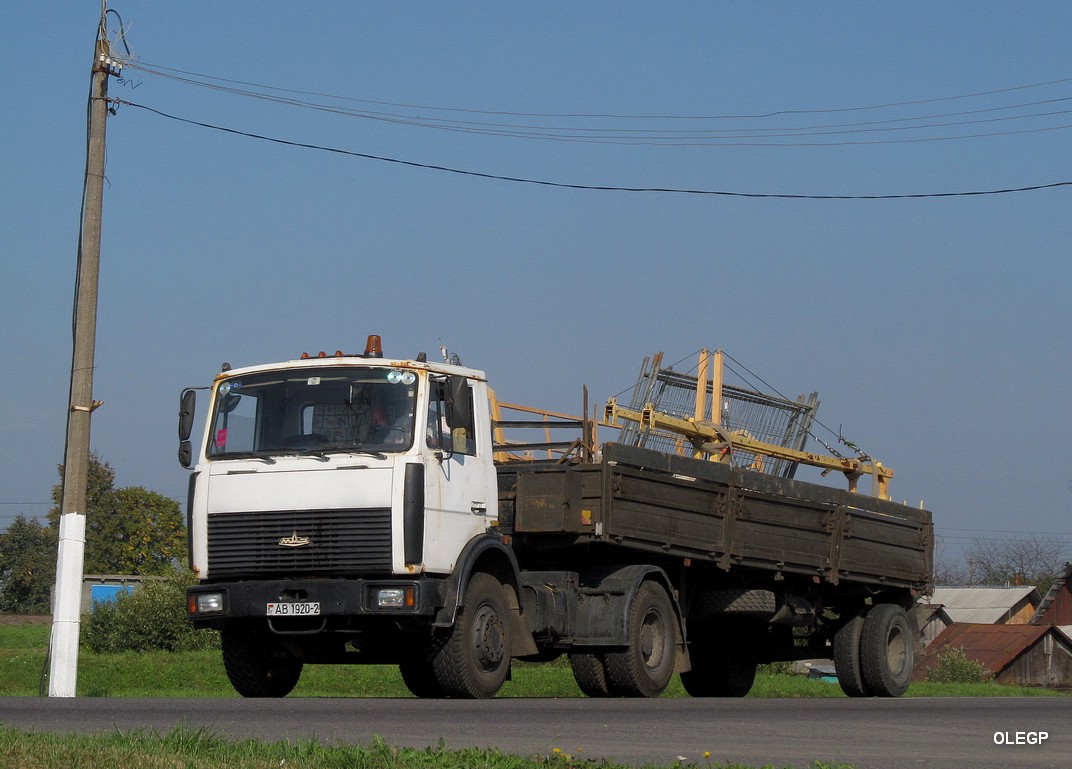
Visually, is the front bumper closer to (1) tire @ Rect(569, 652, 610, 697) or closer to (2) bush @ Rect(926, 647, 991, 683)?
(1) tire @ Rect(569, 652, 610, 697)

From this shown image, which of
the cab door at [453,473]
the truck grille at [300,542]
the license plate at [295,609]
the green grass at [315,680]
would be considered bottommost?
the green grass at [315,680]

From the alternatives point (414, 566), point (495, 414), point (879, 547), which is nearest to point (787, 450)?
point (879, 547)

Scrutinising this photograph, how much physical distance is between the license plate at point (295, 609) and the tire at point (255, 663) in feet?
3.71

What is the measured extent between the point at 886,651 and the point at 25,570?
8897 centimetres

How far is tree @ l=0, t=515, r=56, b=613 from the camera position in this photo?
9631 centimetres

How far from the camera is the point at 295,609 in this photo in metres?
11.5

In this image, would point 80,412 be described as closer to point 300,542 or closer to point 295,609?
point 300,542

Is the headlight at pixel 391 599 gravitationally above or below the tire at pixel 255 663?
above

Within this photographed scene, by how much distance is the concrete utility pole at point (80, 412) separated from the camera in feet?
47.9

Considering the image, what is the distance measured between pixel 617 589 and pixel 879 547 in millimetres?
5146

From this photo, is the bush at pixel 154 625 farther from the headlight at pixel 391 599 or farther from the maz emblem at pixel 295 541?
the headlight at pixel 391 599

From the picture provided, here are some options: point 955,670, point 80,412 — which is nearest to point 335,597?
point 80,412

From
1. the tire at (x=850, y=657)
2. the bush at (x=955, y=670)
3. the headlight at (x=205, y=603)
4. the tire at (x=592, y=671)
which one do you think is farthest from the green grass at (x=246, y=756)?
the bush at (x=955, y=670)

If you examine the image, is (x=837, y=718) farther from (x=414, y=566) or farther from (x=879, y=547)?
(x=879, y=547)
